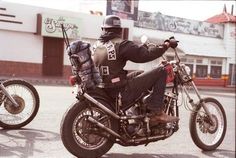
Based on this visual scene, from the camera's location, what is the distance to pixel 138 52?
15.9 ft

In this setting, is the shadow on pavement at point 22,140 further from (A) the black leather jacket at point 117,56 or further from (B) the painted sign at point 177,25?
(B) the painted sign at point 177,25

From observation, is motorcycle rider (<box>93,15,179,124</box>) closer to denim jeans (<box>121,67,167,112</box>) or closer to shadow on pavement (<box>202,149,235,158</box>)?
denim jeans (<box>121,67,167,112</box>)

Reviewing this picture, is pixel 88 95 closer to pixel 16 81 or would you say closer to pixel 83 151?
pixel 83 151

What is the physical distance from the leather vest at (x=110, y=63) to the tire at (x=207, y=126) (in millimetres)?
1447

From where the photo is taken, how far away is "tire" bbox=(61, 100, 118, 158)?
4.71 meters

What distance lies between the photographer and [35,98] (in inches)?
261

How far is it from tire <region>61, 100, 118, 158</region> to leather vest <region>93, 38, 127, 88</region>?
29 cm

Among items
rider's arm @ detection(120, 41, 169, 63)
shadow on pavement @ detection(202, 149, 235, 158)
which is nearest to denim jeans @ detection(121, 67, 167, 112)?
rider's arm @ detection(120, 41, 169, 63)

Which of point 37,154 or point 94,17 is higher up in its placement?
point 94,17

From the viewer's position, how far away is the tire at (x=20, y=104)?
20.6 feet

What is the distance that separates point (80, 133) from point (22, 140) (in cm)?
130

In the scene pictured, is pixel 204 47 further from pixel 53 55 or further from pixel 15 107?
pixel 15 107

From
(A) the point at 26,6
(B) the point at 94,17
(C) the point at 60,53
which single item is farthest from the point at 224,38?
(A) the point at 26,6

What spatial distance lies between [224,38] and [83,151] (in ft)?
129
